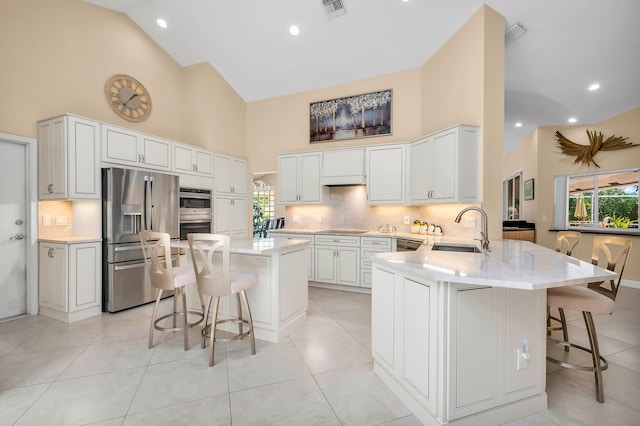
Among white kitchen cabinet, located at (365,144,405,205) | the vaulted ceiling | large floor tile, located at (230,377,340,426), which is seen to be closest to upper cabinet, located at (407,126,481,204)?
white kitchen cabinet, located at (365,144,405,205)

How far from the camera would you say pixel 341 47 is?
4.65 meters

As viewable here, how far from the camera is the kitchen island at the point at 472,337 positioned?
1.59 m

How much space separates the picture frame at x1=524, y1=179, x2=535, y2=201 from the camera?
6.24m

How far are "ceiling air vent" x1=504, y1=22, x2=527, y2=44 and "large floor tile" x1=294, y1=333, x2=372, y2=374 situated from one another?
13.1ft

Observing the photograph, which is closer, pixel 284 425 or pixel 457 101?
pixel 284 425

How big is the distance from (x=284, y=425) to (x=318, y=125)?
4761mm

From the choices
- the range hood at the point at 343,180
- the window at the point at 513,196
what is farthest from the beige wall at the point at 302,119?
the window at the point at 513,196

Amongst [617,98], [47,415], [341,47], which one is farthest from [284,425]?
[617,98]

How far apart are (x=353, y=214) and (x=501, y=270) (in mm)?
3720

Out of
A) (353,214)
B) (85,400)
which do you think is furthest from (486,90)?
(85,400)

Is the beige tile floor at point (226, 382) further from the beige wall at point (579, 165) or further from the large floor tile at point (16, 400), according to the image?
the beige wall at point (579, 165)

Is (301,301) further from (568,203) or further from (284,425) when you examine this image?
(568,203)

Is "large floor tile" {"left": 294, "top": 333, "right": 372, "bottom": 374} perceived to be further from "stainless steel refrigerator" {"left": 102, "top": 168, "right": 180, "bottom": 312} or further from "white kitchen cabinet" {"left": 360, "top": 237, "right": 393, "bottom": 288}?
"stainless steel refrigerator" {"left": 102, "top": 168, "right": 180, "bottom": 312}

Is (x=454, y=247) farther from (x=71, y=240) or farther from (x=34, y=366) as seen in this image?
(x=71, y=240)
